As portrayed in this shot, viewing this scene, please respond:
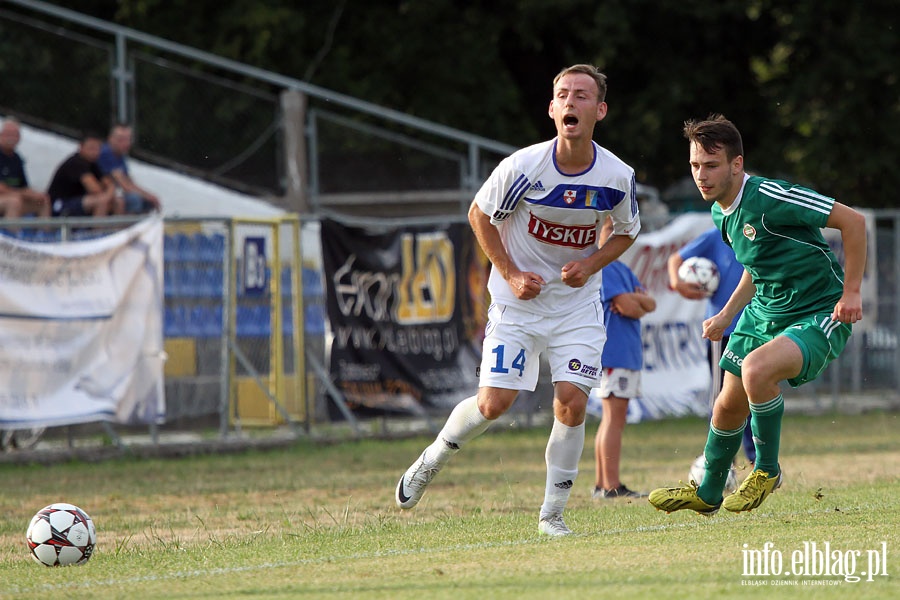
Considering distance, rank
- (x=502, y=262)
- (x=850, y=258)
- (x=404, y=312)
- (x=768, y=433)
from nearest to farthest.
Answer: (x=850, y=258), (x=768, y=433), (x=502, y=262), (x=404, y=312)

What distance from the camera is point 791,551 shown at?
6.45 meters

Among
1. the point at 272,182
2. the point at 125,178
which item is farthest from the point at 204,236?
the point at 272,182

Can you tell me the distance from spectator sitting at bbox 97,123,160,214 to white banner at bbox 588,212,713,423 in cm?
587

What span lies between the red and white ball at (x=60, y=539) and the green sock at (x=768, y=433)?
11.5 feet

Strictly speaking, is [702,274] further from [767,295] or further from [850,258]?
[850,258]

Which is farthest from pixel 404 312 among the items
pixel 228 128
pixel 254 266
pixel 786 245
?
pixel 786 245

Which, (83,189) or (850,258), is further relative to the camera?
(83,189)

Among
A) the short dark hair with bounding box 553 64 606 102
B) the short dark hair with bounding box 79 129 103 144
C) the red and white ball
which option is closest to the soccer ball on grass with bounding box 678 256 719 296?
the short dark hair with bounding box 553 64 606 102

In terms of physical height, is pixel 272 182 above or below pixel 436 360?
above

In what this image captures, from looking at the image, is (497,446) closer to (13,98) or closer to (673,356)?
(673,356)

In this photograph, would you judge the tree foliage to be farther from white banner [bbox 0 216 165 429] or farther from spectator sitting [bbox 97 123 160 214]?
white banner [bbox 0 216 165 429]

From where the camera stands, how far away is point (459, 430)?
26.1 feet

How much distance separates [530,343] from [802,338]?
1.43m

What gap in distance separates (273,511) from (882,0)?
1829 cm
